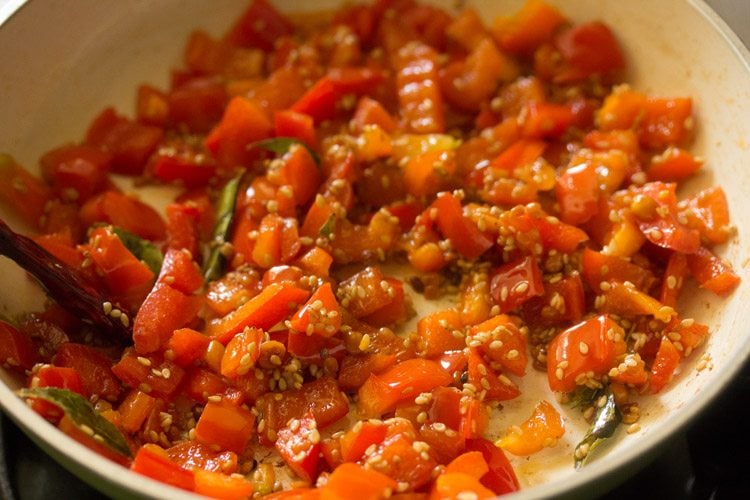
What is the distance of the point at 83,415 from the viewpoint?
1.78 metres

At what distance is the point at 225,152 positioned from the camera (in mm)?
2494

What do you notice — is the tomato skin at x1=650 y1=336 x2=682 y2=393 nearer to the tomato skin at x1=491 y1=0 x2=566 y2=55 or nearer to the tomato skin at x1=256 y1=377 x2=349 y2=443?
the tomato skin at x1=256 y1=377 x2=349 y2=443

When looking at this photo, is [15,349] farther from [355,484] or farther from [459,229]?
[459,229]

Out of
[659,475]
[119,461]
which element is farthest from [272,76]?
[659,475]

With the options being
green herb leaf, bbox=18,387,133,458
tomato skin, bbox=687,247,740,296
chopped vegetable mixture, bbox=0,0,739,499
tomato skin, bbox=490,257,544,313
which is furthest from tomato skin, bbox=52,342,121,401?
tomato skin, bbox=687,247,740,296

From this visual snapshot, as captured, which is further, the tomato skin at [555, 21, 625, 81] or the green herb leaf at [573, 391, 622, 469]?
the tomato skin at [555, 21, 625, 81]

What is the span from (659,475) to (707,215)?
69cm

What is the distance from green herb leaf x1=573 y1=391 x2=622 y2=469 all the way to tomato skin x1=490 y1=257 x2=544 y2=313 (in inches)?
13.0

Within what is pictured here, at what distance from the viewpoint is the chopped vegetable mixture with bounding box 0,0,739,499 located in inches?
75.9

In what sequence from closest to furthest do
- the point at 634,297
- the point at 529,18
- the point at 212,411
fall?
the point at 212,411, the point at 634,297, the point at 529,18

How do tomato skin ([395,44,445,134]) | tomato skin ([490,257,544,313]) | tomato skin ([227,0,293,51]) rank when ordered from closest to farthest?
tomato skin ([490,257,544,313]), tomato skin ([395,44,445,134]), tomato skin ([227,0,293,51])

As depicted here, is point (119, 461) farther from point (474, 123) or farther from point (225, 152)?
point (474, 123)

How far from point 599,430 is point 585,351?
185mm

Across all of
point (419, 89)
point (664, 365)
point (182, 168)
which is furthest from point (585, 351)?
point (182, 168)
